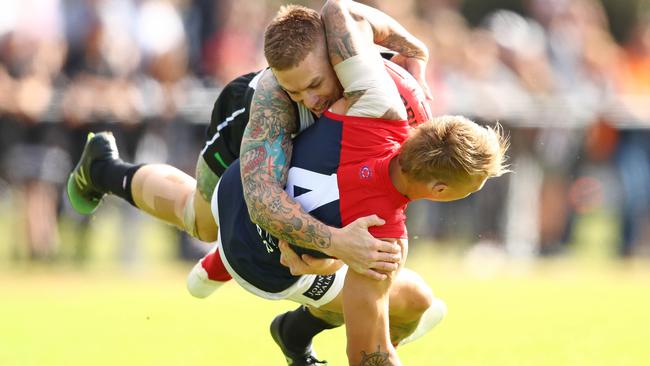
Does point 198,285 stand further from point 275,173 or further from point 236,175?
point 275,173

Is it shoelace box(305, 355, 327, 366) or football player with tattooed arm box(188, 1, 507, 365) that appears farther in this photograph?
shoelace box(305, 355, 327, 366)

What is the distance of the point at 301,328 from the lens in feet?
20.3

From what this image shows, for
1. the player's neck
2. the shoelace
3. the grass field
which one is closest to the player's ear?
the player's neck

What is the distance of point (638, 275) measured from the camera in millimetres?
12133

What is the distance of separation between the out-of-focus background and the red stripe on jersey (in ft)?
15.5

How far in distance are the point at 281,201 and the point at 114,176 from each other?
1.82 metres

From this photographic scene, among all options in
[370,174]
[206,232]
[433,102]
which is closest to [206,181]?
[206,232]

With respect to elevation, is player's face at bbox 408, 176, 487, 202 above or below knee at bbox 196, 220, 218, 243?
above

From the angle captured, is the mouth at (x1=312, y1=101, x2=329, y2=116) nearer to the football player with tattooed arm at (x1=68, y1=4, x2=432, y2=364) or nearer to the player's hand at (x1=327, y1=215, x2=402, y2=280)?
the football player with tattooed arm at (x1=68, y1=4, x2=432, y2=364)

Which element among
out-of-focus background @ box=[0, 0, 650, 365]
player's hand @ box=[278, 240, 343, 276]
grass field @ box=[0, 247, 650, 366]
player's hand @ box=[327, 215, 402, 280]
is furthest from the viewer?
out-of-focus background @ box=[0, 0, 650, 365]

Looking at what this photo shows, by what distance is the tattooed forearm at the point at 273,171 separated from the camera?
495cm

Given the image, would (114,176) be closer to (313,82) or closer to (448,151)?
(313,82)

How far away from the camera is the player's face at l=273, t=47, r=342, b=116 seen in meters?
4.96

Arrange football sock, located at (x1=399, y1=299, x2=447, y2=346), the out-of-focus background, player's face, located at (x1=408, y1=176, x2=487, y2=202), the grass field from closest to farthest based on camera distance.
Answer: player's face, located at (x1=408, y1=176, x2=487, y2=202), football sock, located at (x1=399, y1=299, x2=447, y2=346), the grass field, the out-of-focus background
